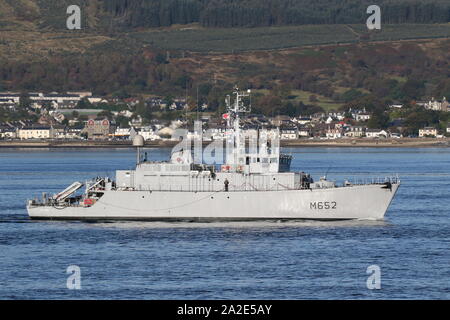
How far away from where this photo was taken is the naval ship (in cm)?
6053

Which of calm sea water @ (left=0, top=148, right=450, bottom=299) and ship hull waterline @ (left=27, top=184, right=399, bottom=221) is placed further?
ship hull waterline @ (left=27, top=184, right=399, bottom=221)

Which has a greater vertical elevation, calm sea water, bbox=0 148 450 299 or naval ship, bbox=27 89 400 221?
naval ship, bbox=27 89 400 221

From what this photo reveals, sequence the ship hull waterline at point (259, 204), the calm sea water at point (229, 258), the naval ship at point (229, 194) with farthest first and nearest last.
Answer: the naval ship at point (229, 194) → the ship hull waterline at point (259, 204) → the calm sea water at point (229, 258)

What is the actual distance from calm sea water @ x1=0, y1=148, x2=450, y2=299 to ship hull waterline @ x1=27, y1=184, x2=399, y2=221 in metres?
0.72

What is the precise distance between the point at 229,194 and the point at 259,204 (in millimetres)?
1759

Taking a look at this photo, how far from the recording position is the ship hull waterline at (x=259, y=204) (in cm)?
6038

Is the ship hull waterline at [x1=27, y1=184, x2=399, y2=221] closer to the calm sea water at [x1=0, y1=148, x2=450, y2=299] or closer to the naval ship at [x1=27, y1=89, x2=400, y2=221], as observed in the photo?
the naval ship at [x1=27, y1=89, x2=400, y2=221]

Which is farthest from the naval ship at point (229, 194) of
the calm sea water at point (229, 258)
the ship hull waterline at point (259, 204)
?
the calm sea water at point (229, 258)

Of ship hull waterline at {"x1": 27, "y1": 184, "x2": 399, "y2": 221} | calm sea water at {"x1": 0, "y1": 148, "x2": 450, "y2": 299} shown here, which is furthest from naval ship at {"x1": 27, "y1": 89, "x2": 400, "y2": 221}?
calm sea water at {"x1": 0, "y1": 148, "x2": 450, "y2": 299}

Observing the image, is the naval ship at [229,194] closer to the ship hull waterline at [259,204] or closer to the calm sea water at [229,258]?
the ship hull waterline at [259,204]
